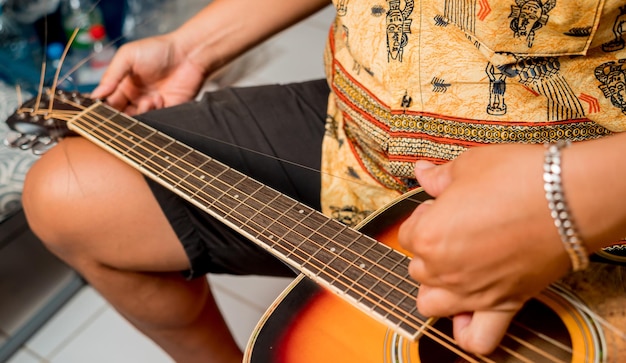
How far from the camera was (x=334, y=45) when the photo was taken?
32.7 inches

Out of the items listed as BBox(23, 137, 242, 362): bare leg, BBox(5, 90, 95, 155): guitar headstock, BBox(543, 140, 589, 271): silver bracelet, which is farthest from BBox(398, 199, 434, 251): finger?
BBox(5, 90, 95, 155): guitar headstock

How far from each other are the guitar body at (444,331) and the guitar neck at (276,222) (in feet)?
0.12

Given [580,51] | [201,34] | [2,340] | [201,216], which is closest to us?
[580,51]

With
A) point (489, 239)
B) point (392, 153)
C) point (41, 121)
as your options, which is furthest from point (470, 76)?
point (41, 121)

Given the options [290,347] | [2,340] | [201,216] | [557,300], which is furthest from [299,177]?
[2,340]

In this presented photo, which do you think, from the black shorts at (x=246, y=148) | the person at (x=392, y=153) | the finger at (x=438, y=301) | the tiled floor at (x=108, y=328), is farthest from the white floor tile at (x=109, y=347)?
the finger at (x=438, y=301)

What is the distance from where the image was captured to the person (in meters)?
0.48

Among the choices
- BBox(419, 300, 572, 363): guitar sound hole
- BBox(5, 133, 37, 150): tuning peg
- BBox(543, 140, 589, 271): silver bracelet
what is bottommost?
BBox(419, 300, 572, 363): guitar sound hole

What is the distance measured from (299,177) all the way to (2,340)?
855 millimetres

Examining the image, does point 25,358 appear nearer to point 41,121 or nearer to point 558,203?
point 41,121

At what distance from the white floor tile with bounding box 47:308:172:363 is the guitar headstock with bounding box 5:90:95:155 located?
21.6 inches

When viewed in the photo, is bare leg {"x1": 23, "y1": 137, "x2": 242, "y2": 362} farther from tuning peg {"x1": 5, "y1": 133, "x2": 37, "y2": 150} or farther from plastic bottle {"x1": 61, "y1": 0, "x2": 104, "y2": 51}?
plastic bottle {"x1": 61, "y1": 0, "x2": 104, "y2": 51}

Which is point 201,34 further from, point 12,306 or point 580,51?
point 12,306

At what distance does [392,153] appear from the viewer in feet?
2.31
